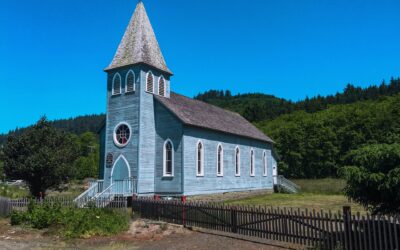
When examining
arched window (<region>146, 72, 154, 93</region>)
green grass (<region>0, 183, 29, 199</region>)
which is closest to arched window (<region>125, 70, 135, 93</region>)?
arched window (<region>146, 72, 154, 93</region>)

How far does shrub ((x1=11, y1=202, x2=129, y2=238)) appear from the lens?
1568 centimetres

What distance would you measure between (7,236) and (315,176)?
2734 inches

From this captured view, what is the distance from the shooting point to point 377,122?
75062 millimetres

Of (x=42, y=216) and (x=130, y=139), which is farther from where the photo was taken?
(x=130, y=139)

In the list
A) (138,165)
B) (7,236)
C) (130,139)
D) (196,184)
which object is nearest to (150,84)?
(130,139)

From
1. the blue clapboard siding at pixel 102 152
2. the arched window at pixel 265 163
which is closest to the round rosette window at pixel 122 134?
the blue clapboard siding at pixel 102 152

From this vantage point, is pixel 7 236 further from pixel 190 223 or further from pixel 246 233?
pixel 246 233

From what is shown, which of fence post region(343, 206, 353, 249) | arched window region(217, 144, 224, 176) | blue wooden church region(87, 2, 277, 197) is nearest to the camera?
fence post region(343, 206, 353, 249)

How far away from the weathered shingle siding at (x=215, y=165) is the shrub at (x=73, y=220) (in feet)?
29.8

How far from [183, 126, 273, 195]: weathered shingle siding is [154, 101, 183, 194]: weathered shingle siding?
1.53 feet

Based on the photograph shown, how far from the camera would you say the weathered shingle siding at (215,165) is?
2675 centimetres

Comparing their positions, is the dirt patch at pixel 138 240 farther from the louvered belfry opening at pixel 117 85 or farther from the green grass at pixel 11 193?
the green grass at pixel 11 193

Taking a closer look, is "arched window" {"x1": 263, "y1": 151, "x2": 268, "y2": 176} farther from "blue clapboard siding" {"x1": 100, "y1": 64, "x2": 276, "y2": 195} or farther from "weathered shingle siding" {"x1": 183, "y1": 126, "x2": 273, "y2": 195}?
"blue clapboard siding" {"x1": 100, "y1": 64, "x2": 276, "y2": 195}

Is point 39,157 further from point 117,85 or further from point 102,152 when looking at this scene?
point 117,85
